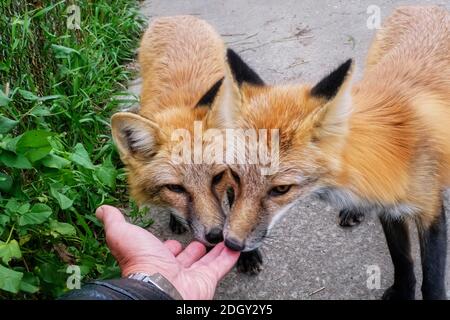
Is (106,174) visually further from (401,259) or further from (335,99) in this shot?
(401,259)

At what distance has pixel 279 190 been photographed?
2.79 metres

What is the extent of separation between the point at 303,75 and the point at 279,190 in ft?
10.7

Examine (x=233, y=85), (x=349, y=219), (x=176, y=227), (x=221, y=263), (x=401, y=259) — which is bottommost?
(x=176, y=227)

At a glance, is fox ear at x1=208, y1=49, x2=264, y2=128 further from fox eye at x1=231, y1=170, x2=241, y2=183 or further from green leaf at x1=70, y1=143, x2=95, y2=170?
green leaf at x1=70, y1=143, x2=95, y2=170

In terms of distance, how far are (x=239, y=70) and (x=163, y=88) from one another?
1.32m

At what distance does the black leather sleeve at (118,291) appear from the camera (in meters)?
2.31

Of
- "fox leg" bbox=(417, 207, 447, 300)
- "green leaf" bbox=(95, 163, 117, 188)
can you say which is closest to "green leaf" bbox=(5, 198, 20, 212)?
"green leaf" bbox=(95, 163, 117, 188)

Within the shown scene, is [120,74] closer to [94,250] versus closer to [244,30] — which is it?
[244,30]

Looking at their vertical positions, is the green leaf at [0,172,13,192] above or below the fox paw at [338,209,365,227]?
above

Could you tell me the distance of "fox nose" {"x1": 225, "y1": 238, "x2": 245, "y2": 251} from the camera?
110 inches

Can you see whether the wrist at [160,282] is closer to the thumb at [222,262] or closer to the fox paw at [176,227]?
the thumb at [222,262]

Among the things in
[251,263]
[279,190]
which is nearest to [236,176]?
[279,190]

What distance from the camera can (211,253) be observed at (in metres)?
3.10

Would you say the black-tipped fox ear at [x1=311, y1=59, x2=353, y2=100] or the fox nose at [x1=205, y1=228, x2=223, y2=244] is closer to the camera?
the black-tipped fox ear at [x1=311, y1=59, x2=353, y2=100]
